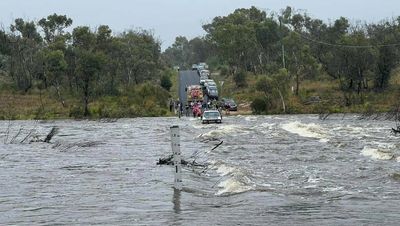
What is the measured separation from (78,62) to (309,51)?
3028 cm

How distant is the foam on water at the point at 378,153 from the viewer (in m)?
22.3

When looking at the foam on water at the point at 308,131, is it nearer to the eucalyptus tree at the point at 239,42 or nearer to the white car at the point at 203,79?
the white car at the point at 203,79

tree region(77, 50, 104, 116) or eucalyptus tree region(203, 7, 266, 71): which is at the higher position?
eucalyptus tree region(203, 7, 266, 71)

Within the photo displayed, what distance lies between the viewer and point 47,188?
1658cm

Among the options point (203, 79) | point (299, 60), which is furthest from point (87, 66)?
point (203, 79)

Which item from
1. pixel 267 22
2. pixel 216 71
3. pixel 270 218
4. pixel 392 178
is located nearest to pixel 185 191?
pixel 270 218

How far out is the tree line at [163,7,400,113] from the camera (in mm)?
72812

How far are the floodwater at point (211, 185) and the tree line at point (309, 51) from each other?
4395 centimetres

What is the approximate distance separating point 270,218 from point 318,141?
2063 centimetres

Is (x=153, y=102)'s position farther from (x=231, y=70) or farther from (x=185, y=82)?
(x=231, y=70)

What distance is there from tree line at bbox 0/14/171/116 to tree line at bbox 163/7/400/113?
1414 centimetres

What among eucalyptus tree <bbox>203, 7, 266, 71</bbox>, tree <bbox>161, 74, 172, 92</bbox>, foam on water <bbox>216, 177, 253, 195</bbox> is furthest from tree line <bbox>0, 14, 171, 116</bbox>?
foam on water <bbox>216, 177, 253, 195</bbox>

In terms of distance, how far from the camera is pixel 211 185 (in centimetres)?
1647

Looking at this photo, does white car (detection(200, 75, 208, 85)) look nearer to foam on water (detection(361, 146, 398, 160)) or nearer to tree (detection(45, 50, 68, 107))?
tree (detection(45, 50, 68, 107))
